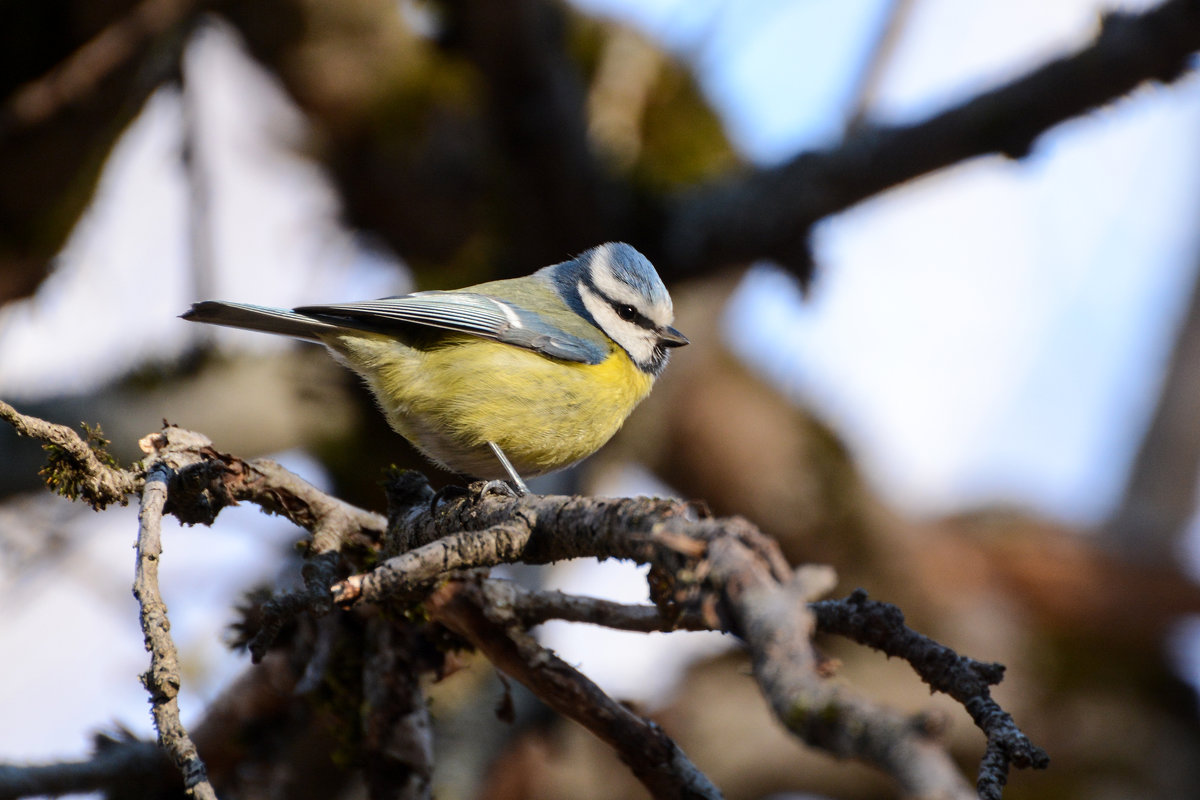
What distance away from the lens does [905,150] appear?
4043mm

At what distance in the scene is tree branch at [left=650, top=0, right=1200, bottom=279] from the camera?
3.44 metres

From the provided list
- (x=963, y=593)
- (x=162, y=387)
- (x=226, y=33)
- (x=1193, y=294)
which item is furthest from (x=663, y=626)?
(x=1193, y=294)

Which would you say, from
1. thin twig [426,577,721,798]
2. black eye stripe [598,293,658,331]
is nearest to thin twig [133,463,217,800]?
thin twig [426,577,721,798]

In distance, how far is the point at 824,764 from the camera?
19.5ft

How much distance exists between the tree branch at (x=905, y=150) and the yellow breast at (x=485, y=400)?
6.11 ft

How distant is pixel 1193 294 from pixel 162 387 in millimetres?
9163

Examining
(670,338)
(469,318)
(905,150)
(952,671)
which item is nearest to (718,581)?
(952,671)

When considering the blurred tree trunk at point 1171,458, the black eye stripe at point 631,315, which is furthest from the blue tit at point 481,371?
the blurred tree trunk at point 1171,458

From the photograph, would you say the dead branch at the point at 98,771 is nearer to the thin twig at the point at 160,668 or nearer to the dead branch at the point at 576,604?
the dead branch at the point at 576,604

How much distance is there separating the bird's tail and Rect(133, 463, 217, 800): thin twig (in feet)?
3.33

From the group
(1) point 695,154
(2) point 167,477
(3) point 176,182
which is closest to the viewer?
(2) point 167,477

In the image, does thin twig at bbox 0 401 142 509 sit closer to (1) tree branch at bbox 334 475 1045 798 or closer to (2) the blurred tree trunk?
(1) tree branch at bbox 334 475 1045 798

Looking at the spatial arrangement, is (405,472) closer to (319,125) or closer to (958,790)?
(958,790)

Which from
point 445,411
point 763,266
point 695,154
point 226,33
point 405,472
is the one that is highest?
point 695,154
